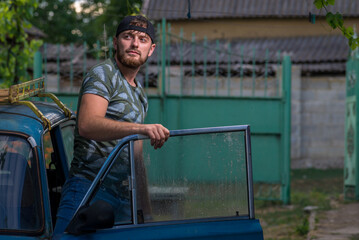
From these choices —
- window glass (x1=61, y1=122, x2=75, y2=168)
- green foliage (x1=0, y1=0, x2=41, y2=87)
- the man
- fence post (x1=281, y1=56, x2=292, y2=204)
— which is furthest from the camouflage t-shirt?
fence post (x1=281, y1=56, x2=292, y2=204)

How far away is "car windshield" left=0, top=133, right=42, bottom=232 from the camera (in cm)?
271

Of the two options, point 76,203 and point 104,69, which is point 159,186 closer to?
point 76,203

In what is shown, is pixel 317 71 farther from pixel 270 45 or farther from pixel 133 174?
pixel 133 174

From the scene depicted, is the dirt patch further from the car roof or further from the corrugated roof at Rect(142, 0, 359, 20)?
the corrugated roof at Rect(142, 0, 359, 20)

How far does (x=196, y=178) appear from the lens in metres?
2.78

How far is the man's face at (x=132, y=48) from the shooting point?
311 centimetres

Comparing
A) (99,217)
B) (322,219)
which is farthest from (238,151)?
(322,219)

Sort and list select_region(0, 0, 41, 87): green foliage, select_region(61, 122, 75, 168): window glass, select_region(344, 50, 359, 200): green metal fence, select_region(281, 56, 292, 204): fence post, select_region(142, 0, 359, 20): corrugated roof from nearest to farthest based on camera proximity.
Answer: select_region(61, 122, 75, 168): window glass
select_region(0, 0, 41, 87): green foliage
select_region(281, 56, 292, 204): fence post
select_region(344, 50, 359, 200): green metal fence
select_region(142, 0, 359, 20): corrugated roof

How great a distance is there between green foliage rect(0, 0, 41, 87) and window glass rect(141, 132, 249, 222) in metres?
5.86

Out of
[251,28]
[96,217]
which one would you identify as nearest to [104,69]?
[96,217]

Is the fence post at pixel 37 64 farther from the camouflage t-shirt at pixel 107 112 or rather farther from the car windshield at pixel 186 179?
the car windshield at pixel 186 179

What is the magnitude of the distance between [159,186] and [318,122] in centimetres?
1397

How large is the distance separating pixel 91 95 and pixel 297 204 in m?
6.99

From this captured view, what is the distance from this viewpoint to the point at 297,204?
934 centimetres
